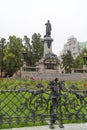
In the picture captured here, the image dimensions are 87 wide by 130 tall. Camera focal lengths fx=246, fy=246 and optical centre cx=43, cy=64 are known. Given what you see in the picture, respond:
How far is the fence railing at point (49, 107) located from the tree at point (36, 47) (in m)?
40.9

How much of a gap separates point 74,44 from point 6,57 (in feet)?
161

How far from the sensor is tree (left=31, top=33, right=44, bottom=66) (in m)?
46.7

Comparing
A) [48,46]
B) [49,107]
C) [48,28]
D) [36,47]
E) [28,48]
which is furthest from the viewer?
[28,48]

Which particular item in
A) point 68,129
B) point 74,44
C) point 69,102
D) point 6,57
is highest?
point 74,44

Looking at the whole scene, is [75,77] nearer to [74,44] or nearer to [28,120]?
[28,120]

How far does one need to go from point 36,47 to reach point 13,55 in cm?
792

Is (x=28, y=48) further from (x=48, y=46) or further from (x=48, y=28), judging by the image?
(x=48, y=46)

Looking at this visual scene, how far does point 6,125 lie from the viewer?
17.7ft

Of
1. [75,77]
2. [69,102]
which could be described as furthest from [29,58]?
[69,102]

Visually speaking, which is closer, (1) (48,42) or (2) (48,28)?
(1) (48,42)

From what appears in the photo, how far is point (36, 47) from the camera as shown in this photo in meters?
47.1

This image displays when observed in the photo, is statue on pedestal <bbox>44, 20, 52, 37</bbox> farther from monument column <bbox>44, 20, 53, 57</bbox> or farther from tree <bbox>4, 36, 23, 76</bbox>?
tree <bbox>4, 36, 23, 76</bbox>

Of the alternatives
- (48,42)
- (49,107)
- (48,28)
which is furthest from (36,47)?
(49,107)

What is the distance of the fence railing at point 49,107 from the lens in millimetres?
5340
